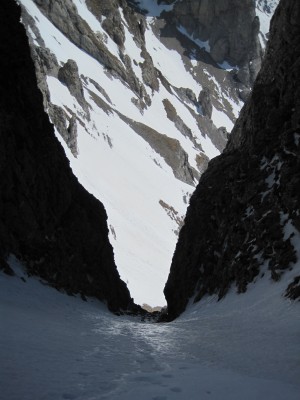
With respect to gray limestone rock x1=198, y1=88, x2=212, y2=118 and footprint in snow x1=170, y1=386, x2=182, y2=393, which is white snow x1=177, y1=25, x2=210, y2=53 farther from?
footprint in snow x1=170, y1=386, x2=182, y2=393

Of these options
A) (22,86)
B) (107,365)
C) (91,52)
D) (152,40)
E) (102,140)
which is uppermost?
(152,40)

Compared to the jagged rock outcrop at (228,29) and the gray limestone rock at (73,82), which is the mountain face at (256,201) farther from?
the jagged rock outcrop at (228,29)

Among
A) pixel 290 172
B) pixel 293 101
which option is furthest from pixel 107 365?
pixel 293 101

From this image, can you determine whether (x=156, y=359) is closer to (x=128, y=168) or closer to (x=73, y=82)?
(x=128, y=168)

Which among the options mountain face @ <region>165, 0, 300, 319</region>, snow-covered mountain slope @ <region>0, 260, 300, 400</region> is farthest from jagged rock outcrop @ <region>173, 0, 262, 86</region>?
snow-covered mountain slope @ <region>0, 260, 300, 400</region>

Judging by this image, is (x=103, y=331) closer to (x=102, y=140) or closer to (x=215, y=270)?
(x=215, y=270)

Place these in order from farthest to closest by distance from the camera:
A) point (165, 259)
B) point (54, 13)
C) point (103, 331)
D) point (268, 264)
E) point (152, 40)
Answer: point (152, 40), point (54, 13), point (165, 259), point (268, 264), point (103, 331)
